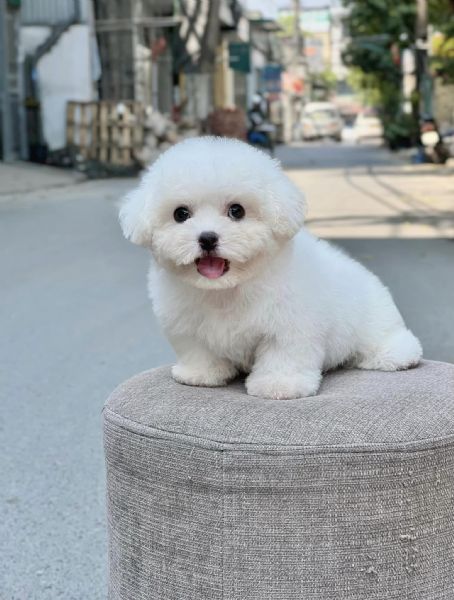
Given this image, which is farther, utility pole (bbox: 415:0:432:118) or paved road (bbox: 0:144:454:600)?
→ utility pole (bbox: 415:0:432:118)

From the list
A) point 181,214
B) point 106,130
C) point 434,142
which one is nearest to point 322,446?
point 181,214

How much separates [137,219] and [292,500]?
724 mm

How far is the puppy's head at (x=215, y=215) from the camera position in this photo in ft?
6.95

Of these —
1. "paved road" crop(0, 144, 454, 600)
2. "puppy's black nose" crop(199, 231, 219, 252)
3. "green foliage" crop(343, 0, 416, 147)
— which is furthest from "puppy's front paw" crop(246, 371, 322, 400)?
"green foliage" crop(343, 0, 416, 147)

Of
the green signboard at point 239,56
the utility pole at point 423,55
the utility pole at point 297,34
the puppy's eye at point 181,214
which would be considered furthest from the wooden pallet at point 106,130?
the utility pole at point 297,34

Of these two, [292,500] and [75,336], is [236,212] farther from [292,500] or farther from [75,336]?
[75,336]

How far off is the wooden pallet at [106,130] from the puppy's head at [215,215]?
1779 cm

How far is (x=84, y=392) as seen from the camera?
4824 mm

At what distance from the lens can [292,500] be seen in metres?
1.92

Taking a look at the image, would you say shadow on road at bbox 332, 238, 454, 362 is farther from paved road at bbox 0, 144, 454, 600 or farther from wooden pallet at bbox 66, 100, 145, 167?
wooden pallet at bbox 66, 100, 145, 167

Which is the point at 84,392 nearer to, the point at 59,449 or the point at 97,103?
the point at 59,449

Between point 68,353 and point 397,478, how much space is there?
3.88 m

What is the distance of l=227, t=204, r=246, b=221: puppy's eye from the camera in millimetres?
2158

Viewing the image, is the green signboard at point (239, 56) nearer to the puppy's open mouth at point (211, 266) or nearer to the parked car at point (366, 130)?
Answer: the parked car at point (366, 130)
